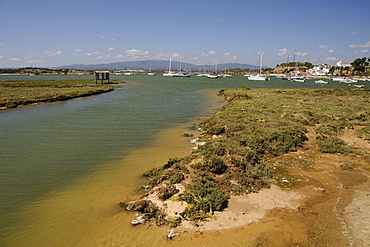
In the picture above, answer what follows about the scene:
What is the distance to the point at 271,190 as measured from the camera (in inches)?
405

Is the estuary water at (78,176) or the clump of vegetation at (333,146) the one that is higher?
the clump of vegetation at (333,146)

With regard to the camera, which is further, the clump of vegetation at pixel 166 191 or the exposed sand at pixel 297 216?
the clump of vegetation at pixel 166 191

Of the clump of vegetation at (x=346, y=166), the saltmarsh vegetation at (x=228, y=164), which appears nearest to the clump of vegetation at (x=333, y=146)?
the saltmarsh vegetation at (x=228, y=164)

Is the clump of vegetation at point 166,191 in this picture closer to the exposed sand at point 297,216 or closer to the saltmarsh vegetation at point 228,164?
the saltmarsh vegetation at point 228,164

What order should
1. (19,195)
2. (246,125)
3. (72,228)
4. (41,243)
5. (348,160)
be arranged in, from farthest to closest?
(246,125)
(348,160)
(19,195)
(72,228)
(41,243)

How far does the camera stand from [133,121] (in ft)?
82.3

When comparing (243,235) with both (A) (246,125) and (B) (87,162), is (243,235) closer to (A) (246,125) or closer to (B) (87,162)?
(B) (87,162)

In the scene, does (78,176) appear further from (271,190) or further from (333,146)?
(333,146)

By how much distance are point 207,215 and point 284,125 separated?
14.4m

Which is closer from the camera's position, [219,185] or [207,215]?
[207,215]

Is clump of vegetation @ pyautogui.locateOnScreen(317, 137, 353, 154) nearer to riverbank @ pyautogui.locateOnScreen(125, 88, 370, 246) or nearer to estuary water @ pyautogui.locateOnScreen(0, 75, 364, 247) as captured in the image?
riverbank @ pyautogui.locateOnScreen(125, 88, 370, 246)

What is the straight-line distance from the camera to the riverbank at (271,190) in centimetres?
759

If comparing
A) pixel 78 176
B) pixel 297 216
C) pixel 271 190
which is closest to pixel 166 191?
pixel 271 190

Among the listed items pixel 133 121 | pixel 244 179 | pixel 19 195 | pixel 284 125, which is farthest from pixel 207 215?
pixel 133 121
